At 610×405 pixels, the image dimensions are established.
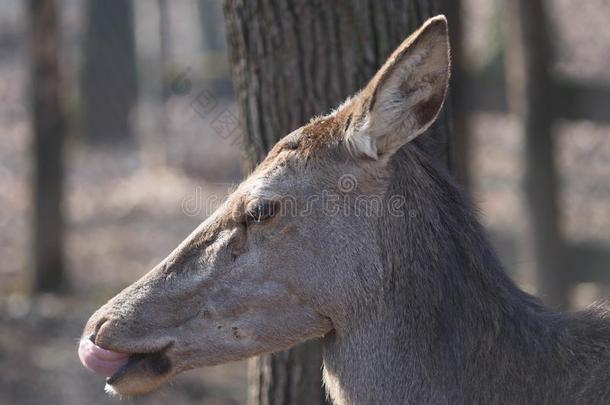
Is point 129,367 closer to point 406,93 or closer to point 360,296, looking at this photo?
point 360,296

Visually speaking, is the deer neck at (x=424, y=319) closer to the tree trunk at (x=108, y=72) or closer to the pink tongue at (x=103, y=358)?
the pink tongue at (x=103, y=358)

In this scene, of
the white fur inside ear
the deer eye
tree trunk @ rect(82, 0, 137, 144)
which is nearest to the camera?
the white fur inside ear

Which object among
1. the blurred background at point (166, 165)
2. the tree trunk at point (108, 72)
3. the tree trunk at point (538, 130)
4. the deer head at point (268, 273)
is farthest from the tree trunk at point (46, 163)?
the tree trunk at point (108, 72)

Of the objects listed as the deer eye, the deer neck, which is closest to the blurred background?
the deer neck

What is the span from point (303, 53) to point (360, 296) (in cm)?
149

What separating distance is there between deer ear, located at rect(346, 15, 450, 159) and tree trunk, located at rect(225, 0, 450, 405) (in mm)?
1093

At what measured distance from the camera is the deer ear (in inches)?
152

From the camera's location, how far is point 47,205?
32.9 ft

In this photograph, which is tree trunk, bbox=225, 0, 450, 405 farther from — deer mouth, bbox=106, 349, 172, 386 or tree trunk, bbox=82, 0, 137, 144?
tree trunk, bbox=82, 0, 137, 144

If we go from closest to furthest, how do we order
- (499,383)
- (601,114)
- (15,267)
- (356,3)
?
(499,383)
(356,3)
(601,114)
(15,267)

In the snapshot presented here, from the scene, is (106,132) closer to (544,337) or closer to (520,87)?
(520,87)

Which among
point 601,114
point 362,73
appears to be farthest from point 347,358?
point 601,114

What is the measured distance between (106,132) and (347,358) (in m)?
13.4

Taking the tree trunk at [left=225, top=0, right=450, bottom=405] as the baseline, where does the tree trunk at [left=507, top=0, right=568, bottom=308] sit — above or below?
below
